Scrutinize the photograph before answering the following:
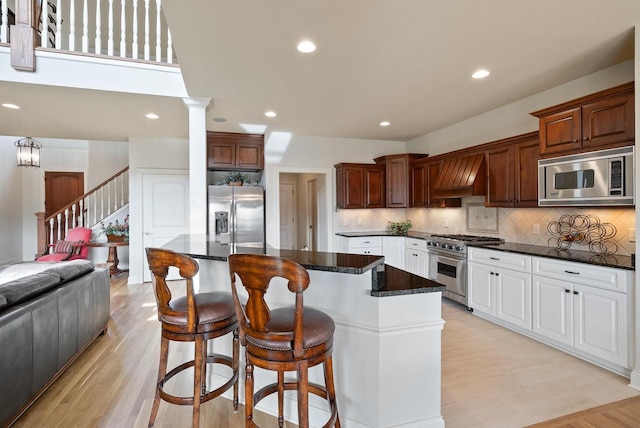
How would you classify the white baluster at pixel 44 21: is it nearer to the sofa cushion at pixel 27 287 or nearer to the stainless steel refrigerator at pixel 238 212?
the stainless steel refrigerator at pixel 238 212

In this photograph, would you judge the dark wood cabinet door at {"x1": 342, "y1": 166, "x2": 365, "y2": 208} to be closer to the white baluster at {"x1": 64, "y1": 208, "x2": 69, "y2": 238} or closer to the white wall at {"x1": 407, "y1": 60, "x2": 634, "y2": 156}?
the white wall at {"x1": 407, "y1": 60, "x2": 634, "y2": 156}

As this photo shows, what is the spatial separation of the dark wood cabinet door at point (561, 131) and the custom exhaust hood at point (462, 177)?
92cm

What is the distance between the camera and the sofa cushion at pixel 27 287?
2.00 metres

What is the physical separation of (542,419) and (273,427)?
1.70 metres

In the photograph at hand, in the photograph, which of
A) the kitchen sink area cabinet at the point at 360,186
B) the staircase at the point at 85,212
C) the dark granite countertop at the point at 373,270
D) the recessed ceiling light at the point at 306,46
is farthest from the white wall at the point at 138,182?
the dark granite countertop at the point at 373,270

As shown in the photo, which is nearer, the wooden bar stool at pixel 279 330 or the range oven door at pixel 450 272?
the wooden bar stool at pixel 279 330

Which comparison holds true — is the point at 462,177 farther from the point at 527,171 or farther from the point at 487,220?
the point at 527,171

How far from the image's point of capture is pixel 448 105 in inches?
162

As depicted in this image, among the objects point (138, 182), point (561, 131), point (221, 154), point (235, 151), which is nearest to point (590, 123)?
point (561, 131)

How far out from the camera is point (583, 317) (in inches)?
107

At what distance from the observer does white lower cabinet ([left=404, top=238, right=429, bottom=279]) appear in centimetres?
482

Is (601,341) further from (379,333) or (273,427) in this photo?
(273,427)

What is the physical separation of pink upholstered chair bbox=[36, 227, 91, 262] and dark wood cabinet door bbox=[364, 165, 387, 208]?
204 inches

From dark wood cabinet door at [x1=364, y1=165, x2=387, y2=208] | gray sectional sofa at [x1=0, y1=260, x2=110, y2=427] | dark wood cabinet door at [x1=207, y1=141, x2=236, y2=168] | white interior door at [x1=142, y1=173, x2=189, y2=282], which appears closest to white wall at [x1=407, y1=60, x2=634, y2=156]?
dark wood cabinet door at [x1=364, y1=165, x2=387, y2=208]
